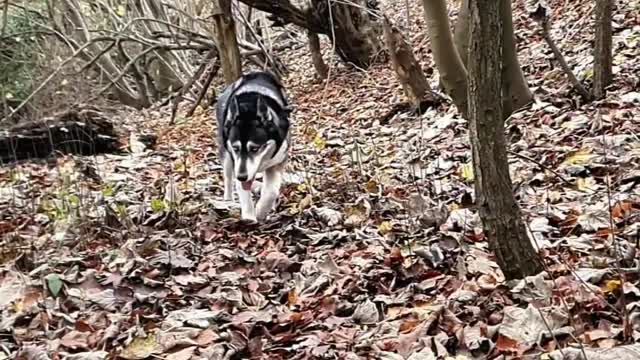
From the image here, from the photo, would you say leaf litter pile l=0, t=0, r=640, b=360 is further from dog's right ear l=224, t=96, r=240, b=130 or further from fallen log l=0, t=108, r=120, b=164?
fallen log l=0, t=108, r=120, b=164

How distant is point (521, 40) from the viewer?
422 inches

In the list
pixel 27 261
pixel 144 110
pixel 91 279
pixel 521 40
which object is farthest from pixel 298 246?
pixel 144 110

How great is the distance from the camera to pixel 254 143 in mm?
5922

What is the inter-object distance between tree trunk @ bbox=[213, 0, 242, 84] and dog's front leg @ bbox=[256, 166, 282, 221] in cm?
297

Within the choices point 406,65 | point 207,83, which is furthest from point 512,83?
point 207,83

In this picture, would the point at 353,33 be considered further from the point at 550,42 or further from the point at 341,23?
the point at 550,42

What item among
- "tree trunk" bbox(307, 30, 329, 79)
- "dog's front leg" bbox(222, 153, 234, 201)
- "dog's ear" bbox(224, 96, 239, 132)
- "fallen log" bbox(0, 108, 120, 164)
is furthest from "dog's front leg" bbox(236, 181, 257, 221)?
"tree trunk" bbox(307, 30, 329, 79)

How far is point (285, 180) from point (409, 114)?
3010 millimetres

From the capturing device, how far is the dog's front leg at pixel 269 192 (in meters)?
5.93

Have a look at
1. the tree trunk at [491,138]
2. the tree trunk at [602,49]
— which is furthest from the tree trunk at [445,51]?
the tree trunk at [491,138]

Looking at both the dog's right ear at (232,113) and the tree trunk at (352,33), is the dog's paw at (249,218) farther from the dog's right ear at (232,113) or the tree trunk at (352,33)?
the tree trunk at (352,33)

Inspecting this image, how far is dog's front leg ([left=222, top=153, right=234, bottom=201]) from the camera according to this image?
6547mm

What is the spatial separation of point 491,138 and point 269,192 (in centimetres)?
337

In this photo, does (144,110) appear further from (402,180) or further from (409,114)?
(402,180)
